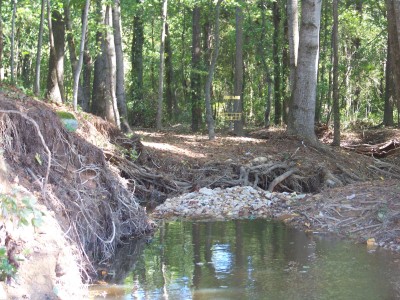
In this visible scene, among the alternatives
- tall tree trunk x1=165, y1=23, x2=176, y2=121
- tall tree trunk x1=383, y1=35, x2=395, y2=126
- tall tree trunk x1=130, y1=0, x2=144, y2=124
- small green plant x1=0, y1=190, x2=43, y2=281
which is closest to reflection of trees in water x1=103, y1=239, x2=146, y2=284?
small green plant x1=0, y1=190, x2=43, y2=281

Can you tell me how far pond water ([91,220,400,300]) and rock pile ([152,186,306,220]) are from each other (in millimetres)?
1821

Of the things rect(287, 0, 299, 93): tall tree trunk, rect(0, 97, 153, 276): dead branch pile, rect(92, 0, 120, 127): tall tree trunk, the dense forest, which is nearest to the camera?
rect(0, 97, 153, 276): dead branch pile

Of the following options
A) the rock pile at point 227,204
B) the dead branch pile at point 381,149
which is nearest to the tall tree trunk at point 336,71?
the dead branch pile at point 381,149

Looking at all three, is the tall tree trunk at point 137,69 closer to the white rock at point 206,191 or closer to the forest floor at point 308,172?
the forest floor at point 308,172

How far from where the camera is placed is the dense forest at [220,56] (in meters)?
18.3

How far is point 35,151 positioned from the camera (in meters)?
9.45

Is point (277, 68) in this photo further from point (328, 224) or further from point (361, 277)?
point (361, 277)

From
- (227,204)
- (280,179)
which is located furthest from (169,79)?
(227,204)

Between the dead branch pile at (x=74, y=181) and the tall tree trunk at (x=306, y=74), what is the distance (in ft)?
31.7

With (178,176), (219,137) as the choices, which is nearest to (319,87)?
(219,137)

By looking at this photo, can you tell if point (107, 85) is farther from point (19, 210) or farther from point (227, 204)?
point (19, 210)

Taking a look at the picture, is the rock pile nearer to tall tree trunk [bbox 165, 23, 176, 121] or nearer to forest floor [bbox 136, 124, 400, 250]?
forest floor [bbox 136, 124, 400, 250]

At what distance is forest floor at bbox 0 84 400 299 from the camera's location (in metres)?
7.85

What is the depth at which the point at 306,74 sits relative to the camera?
1955 centimetres
